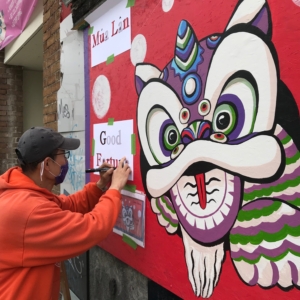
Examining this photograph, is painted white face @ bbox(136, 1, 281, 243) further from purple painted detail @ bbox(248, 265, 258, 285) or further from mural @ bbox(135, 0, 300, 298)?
purple painted detail @ bbox(248, 265, 258, 285)

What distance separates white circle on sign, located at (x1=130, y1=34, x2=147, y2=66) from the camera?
7.14ft

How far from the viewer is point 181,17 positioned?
1.84m

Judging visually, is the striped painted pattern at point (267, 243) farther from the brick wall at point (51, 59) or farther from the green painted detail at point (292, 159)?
the brick wall at point (51, 59)

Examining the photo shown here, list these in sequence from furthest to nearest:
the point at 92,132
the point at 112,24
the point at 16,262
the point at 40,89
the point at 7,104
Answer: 1. the point at 40,89
2. the point at 7,104
3. the point at 92,132
4. the point at 112,24
5. the point at 16,262

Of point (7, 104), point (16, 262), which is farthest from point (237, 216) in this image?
point (7, 104)

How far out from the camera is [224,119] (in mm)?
1595

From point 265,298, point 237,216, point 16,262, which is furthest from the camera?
point 16,262

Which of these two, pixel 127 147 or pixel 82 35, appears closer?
pixel 127 147

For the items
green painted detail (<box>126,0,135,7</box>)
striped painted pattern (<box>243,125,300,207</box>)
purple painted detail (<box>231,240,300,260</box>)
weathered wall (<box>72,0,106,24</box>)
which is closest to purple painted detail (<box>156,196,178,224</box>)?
purple painted detail (<box>231,240,300,260</box>)

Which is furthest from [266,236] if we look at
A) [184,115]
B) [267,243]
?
[184,115]

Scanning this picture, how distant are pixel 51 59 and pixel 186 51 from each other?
2343mm

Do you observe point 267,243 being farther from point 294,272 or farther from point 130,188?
point 130,188

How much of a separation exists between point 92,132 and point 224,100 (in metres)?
1.50

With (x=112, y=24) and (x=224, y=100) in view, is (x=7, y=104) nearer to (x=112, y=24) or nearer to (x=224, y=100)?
(x=112, y=24)
